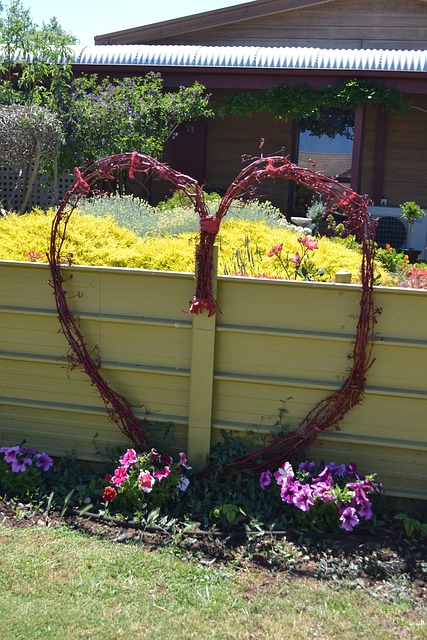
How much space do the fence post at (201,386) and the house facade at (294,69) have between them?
28.5 ft

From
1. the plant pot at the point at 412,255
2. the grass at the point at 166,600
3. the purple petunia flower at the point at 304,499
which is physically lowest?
the grass at the point at 166,600

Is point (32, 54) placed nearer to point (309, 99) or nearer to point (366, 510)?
point (309, 99)

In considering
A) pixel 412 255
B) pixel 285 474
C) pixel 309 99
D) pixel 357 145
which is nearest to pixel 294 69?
pixel 309 99

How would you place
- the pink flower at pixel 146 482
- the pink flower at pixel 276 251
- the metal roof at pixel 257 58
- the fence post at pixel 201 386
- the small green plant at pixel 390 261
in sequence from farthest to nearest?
the metal roof at pixel 257 58 → the small green plant at pixel 390 261 → the pink flower at pixel 276 251 → the fence post at pixel 201 386 → the pink flower at pixel 146 482

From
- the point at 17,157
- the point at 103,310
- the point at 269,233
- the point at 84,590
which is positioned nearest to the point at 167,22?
the point at 17,157

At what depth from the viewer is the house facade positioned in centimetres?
1242

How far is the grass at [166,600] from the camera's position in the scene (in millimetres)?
3025

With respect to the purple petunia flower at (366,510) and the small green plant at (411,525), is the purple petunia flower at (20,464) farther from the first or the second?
the small green plant at (411,525)

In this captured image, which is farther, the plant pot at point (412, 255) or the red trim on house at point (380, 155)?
the red trim on house at point (380, 155)

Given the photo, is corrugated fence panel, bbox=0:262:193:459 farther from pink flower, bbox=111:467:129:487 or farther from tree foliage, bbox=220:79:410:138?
tree foliage, bbox=220:79:410:138

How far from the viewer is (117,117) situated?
1080 cm

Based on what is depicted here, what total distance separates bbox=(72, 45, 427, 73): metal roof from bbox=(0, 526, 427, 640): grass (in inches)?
404

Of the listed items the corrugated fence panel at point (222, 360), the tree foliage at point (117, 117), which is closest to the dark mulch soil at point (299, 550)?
the corrugated fence panel at point (222, 360)

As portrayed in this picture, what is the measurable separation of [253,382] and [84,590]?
143 centimetres
